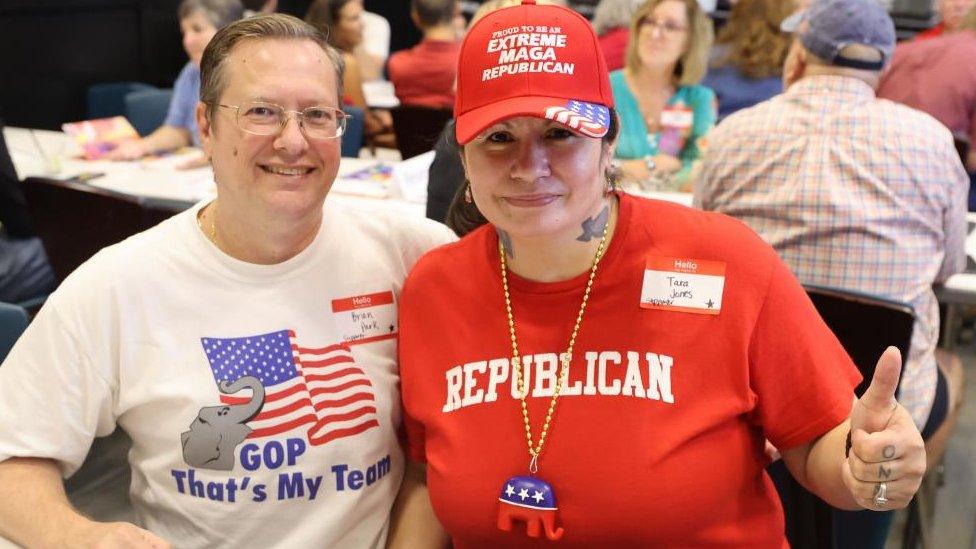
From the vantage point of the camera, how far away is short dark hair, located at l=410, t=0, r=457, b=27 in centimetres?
500

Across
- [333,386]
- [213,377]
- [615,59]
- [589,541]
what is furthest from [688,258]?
[615,59]

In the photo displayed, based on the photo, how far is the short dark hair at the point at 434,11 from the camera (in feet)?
16.4

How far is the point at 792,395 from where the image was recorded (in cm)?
129

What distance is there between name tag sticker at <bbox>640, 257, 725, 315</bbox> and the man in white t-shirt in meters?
0.49

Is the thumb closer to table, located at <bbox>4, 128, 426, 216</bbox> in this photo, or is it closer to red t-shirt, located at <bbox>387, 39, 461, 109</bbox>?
table, located at <bbox>4, 128, 426, 216</bbox>

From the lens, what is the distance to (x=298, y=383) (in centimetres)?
144

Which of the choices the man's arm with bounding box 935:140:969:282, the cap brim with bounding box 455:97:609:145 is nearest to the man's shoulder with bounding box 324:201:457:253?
the cap brim with bounding box 455:97:609:145

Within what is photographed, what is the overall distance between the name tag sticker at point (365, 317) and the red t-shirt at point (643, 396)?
0.49ft

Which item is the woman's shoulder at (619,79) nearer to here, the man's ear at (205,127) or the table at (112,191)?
the table at (112,191)

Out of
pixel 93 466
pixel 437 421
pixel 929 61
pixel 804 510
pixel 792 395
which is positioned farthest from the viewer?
pixel 929 61

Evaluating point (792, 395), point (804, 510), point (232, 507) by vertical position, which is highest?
point (792, 395)

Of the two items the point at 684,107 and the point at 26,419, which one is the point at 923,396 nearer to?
the point at 684,107

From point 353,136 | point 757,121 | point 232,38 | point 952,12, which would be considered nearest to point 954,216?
point 757,121

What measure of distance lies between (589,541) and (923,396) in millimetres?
1289
